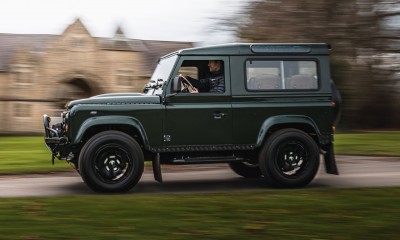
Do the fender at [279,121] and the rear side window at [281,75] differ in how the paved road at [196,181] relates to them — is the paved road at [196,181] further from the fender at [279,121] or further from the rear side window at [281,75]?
the rear side window at [281,75]

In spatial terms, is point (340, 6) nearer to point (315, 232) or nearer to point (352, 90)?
point (352, 90)

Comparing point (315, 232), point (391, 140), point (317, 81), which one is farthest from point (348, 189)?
point (391, 140)

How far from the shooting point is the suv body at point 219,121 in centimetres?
895

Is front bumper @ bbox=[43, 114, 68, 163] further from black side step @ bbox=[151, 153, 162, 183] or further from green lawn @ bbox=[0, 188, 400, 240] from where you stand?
black side step @ bbox=[151, 153, 162, 183]

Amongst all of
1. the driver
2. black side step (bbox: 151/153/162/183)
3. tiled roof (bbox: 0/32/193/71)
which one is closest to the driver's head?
the driver

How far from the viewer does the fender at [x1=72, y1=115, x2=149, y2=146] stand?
8836 millimetres

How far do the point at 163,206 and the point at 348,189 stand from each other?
122 inches

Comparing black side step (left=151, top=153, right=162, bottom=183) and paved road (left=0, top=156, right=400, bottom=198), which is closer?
black side step (left=151, top=153, right=162, bottom=183)

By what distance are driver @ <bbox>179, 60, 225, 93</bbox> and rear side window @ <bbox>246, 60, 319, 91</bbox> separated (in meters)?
0.41

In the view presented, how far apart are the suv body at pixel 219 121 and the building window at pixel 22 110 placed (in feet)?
133

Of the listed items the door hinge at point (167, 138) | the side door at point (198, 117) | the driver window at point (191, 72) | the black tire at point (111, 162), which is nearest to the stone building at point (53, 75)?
the driver window at point (191, 72)

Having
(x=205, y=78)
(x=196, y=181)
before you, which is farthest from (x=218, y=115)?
(x=196, y=181)

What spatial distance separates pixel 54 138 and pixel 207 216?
3317 millimetres

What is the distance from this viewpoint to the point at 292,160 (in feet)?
31.6
